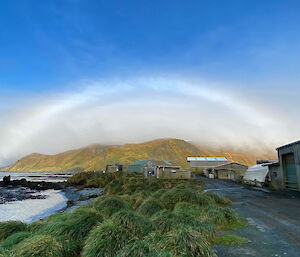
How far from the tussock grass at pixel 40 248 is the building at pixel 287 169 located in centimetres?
2334

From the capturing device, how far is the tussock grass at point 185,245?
514 centimetres

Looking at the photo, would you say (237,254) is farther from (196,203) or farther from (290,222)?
(196,203)

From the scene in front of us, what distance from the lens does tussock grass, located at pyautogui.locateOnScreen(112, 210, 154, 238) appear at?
6.92 metres

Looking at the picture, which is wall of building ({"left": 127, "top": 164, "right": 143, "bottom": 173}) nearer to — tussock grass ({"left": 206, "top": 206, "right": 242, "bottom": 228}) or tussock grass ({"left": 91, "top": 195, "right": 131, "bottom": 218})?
tussock grass ({"left": 91, "top": 195, "right": 131, "bottom": 218})

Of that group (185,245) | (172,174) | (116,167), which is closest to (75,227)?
(185,245)

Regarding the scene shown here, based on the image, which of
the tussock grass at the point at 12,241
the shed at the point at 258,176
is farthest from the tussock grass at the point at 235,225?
the shed at the point at 258,176

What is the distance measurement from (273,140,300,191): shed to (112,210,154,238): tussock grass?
20.5m

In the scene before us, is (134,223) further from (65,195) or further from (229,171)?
(229,171)

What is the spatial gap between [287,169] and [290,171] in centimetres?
70

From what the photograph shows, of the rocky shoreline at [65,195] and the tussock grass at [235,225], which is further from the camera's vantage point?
the rocky shoreline at [65,195]

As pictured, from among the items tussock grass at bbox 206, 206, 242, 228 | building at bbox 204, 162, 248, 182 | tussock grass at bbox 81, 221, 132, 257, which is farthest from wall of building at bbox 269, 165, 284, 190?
building at bbox 204, 162, 248, 182

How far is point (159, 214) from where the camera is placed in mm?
8586

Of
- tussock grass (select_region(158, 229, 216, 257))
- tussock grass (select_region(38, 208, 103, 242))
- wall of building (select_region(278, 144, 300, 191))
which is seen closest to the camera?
tussock grass (select_region(158, 229, 216, 257))

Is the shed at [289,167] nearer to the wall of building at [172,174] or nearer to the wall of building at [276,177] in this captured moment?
the wall of building at [276,177]
